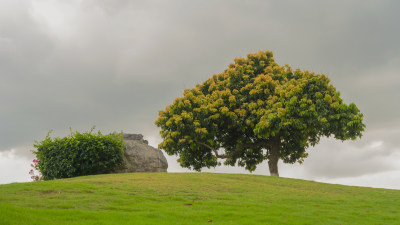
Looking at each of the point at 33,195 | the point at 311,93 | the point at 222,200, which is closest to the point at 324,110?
the point at 311,93

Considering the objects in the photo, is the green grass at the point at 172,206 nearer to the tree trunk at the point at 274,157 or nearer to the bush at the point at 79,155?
the bush at the point at 79,155

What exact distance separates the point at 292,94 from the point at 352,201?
11.1 metres

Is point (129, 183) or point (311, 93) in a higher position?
point (311, 93)

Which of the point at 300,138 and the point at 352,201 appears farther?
the point at 300,138

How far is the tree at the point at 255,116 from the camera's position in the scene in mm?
26438

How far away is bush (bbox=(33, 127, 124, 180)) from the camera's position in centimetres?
2450

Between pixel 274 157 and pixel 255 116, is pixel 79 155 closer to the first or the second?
pixel 255 116

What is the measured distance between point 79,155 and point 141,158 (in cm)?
480

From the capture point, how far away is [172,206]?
12.6 m

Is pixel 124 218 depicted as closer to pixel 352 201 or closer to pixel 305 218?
pixel 305 218

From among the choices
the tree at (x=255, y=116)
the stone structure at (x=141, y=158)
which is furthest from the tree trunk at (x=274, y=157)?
the stone structure at (x=141, y=158)

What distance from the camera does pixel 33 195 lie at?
1316 cm

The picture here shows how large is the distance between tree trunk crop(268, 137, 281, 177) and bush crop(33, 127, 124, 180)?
13.8 m

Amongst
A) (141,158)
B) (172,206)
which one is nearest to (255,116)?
(141,158)
